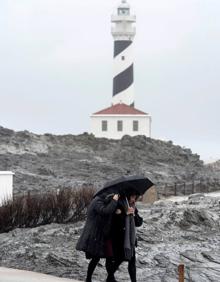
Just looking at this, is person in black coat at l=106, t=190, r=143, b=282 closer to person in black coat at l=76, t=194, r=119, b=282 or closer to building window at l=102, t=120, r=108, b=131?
person in black coat at l=76, t=194, r=119, b=282

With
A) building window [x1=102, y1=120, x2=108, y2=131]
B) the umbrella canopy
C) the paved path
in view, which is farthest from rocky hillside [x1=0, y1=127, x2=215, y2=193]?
the umbrella canopy

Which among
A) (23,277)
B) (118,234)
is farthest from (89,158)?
(118,234)

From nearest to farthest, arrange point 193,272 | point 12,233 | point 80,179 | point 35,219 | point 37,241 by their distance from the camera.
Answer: point 193,272, point 37,241, point 12,233, point 35,219, point 80,179

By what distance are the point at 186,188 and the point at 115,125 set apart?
A: 23294 millimetres

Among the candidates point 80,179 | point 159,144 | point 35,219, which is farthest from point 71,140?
point 35,219

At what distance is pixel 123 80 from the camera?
67.1 m

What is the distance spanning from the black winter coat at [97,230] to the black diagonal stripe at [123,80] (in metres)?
56.6

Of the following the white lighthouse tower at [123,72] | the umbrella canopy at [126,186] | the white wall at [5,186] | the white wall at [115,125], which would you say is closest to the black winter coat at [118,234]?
the umbrella canopy at [126,186]

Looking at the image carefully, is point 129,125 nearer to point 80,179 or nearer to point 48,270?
point 80,179

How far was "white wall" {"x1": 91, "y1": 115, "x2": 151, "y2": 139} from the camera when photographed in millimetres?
60125

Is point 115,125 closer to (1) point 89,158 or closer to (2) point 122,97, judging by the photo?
(2) point 122,97

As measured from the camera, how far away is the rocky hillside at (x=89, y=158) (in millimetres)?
42281

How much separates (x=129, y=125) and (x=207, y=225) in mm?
44223

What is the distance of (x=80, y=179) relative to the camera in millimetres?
40375
